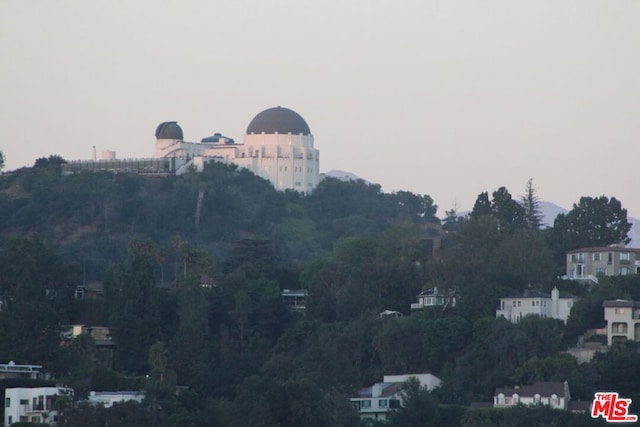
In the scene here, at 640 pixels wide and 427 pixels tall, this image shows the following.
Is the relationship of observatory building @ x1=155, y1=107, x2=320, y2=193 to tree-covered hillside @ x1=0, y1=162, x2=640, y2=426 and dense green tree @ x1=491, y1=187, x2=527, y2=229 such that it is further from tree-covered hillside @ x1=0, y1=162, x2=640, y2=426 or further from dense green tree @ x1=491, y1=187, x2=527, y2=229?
dense green tree @ x1=491, y1=187, x2=527, y2=229

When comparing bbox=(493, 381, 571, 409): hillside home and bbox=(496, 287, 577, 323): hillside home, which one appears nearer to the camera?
bbox=(493, 381, 571, 409): hillside home

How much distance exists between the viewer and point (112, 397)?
68.3 metres

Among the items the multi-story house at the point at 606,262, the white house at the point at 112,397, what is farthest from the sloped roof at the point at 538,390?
the multi-story house at the point at 606,262

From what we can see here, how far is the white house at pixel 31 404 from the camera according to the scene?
67875 millimetres

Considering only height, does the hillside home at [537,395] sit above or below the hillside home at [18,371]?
below

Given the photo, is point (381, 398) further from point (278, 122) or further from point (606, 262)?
point (278, 122)

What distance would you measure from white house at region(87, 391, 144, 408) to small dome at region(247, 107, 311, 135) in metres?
48.4

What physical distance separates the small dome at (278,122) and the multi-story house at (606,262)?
3472 cm

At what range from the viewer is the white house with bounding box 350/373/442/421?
240 ft

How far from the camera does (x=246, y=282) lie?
83.8 m

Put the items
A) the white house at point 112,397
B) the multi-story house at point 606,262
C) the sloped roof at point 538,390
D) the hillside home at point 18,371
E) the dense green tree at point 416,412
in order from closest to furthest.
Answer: the white house at point 112,397, the dense green tree at point 416,412, the sloped roof at point 538,390, the hillside home at point 18,371, the multi-story house at point 606,262

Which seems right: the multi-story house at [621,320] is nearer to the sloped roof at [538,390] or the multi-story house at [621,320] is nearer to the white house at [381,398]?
the sloped roof at [538,390]

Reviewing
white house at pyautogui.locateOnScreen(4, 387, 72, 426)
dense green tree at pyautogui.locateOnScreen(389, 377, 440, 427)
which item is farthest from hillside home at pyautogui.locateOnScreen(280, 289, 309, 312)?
white house at pyautogui.locateOnScreen(4, 387, 72, 426)

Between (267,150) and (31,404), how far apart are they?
51057 mm
